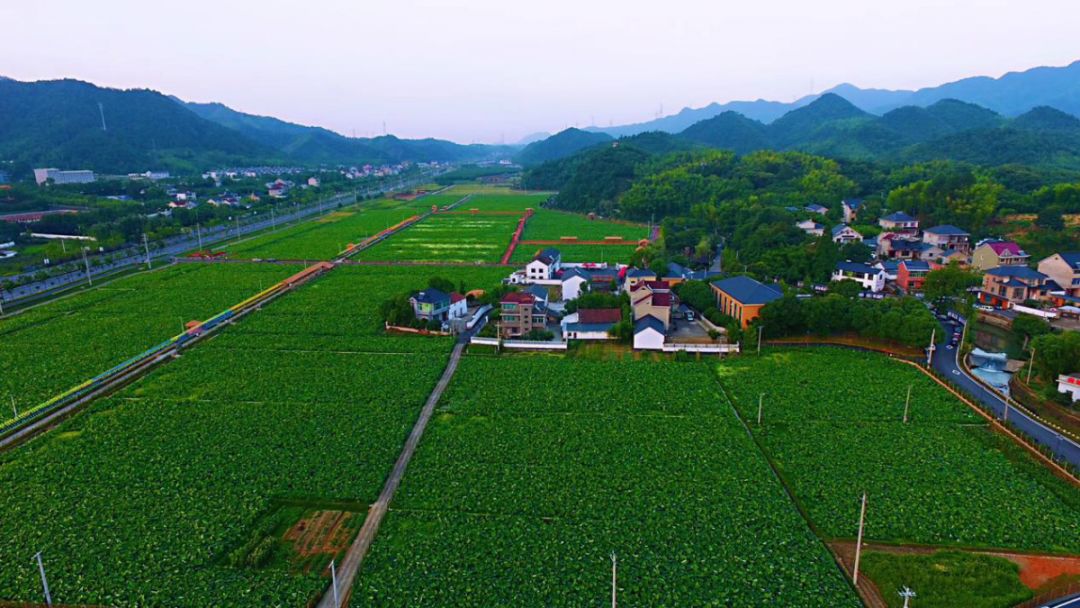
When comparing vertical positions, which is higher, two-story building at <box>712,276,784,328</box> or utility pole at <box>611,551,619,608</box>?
two-story building at <box>712,276,784,328</box>

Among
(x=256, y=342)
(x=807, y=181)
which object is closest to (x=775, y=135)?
(x=807, y=181)

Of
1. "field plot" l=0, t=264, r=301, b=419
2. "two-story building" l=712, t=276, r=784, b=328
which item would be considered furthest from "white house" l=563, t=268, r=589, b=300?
"field plot" l=0, t=264, r=301, b=419

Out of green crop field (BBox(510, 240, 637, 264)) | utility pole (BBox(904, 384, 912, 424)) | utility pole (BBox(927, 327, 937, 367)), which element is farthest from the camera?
green crop field (BBox(510, 240, 637, 264))

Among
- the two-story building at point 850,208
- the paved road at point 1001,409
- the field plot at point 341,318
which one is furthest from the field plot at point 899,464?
the two-story building at point 850,208

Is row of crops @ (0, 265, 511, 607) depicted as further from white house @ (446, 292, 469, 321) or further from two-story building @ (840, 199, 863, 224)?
two-story building @ (840, 199, 863, 224)

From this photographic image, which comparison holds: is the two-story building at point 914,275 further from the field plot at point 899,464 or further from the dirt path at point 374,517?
the dirt path at point 374,517

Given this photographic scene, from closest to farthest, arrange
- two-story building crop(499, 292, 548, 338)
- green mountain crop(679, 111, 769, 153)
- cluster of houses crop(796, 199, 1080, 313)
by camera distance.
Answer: two-story building crop(499, 292, 548, 338) → cluster of houses crop(796, 199, 1080, 313) → green mountain crop(679, 111, 769, 153)

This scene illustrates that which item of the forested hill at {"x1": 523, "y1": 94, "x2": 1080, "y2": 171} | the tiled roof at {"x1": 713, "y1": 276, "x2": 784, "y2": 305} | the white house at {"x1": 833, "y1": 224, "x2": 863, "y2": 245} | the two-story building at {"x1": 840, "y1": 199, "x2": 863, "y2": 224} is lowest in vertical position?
the tiled roof at {"x1": 713, "y1": 276, "x2": 784, "y2": 305}
